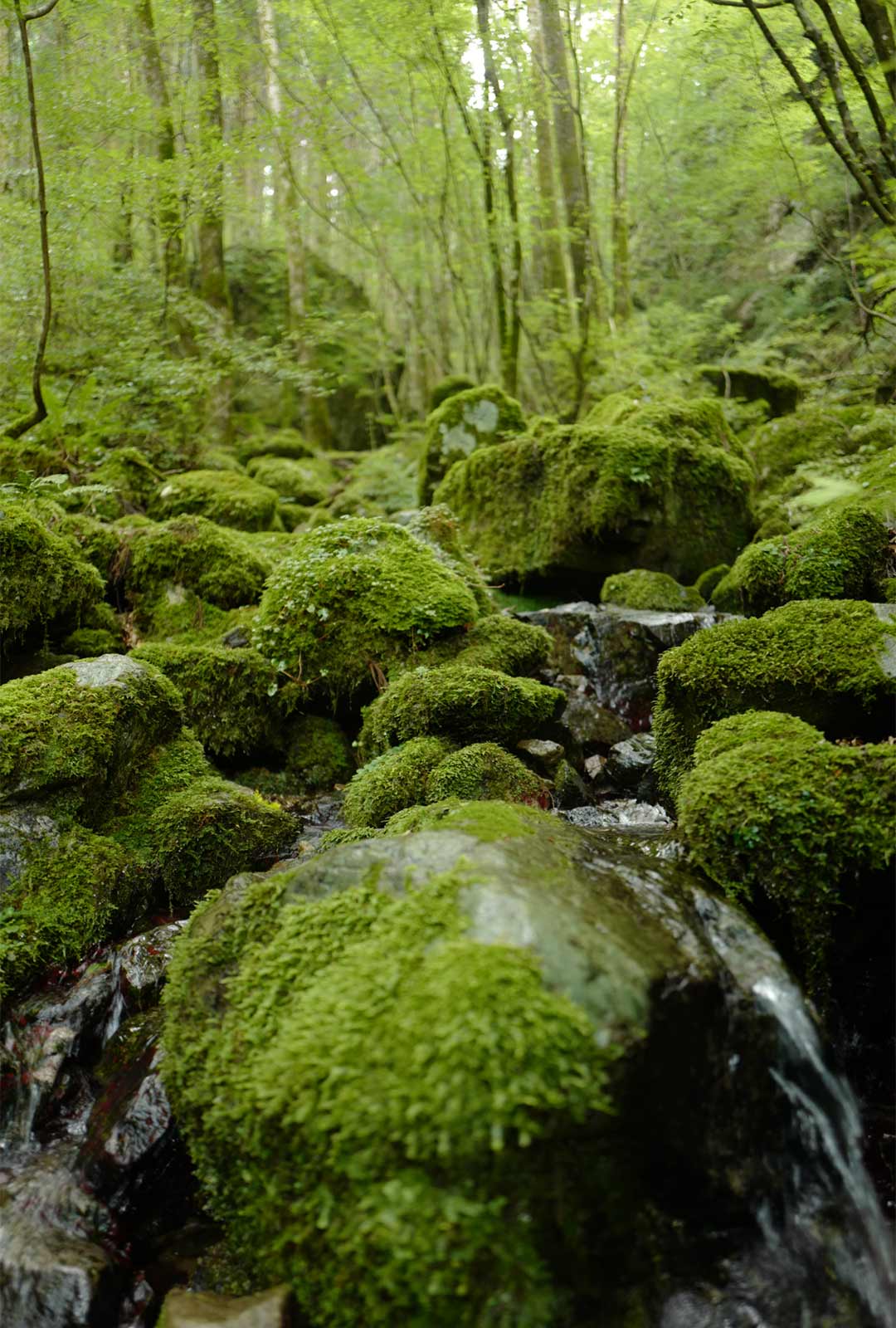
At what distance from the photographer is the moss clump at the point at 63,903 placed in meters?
3.70

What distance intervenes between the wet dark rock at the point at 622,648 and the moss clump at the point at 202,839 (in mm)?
3397

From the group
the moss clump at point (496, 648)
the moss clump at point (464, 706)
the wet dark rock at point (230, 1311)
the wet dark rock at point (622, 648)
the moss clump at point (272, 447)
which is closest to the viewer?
the wet dark rock at point (230, 1311)

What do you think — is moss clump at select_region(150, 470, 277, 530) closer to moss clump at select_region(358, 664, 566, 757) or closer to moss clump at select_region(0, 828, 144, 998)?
moss clump at select_region(358, 664, 566, 757)

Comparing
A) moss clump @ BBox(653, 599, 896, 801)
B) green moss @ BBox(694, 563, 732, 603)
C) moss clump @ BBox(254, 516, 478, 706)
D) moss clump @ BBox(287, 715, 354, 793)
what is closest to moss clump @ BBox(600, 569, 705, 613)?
green moss @ BBox(694, 563, 732, 603)

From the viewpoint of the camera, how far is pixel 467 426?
11.7m

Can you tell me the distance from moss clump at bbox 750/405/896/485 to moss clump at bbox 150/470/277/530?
6.63 meters

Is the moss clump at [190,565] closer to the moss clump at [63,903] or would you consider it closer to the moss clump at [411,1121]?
the moss clump at [63,903]

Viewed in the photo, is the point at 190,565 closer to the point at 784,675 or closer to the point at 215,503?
the point at 215,503

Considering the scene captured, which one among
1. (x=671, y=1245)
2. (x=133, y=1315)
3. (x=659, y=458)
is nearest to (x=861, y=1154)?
(x=671, y=1245)

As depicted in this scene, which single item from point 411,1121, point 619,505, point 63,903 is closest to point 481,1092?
point 411,1121

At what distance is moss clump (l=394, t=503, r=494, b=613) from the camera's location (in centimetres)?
742

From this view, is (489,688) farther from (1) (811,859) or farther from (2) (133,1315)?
(2) (133,1315)

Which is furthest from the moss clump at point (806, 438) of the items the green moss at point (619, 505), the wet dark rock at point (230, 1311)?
the wet dark rock at point (230, 1311)

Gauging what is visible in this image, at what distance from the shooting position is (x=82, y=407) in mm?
9266
